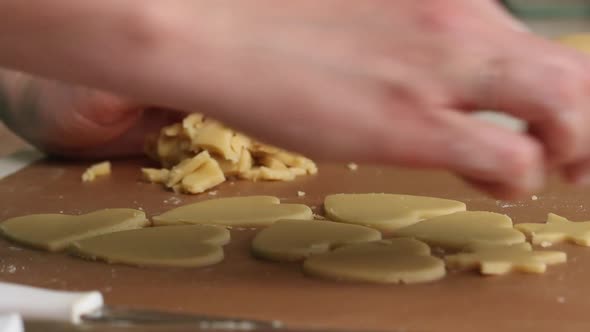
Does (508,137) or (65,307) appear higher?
(508,137)

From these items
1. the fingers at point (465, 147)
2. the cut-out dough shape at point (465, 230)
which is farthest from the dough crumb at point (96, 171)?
the fingers at point (465, 147)

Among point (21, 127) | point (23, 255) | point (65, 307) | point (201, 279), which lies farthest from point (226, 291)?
point (21, 127)

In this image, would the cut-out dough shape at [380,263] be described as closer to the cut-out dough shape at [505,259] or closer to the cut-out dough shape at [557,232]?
the cut-out dough shape at [505,259]

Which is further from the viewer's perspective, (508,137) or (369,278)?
(369,278)

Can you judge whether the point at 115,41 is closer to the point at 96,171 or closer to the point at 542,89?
the point at 542,89

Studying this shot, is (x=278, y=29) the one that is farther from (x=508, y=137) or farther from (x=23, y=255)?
(x=23, y=255)

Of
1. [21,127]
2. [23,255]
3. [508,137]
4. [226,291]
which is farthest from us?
[21,127]
